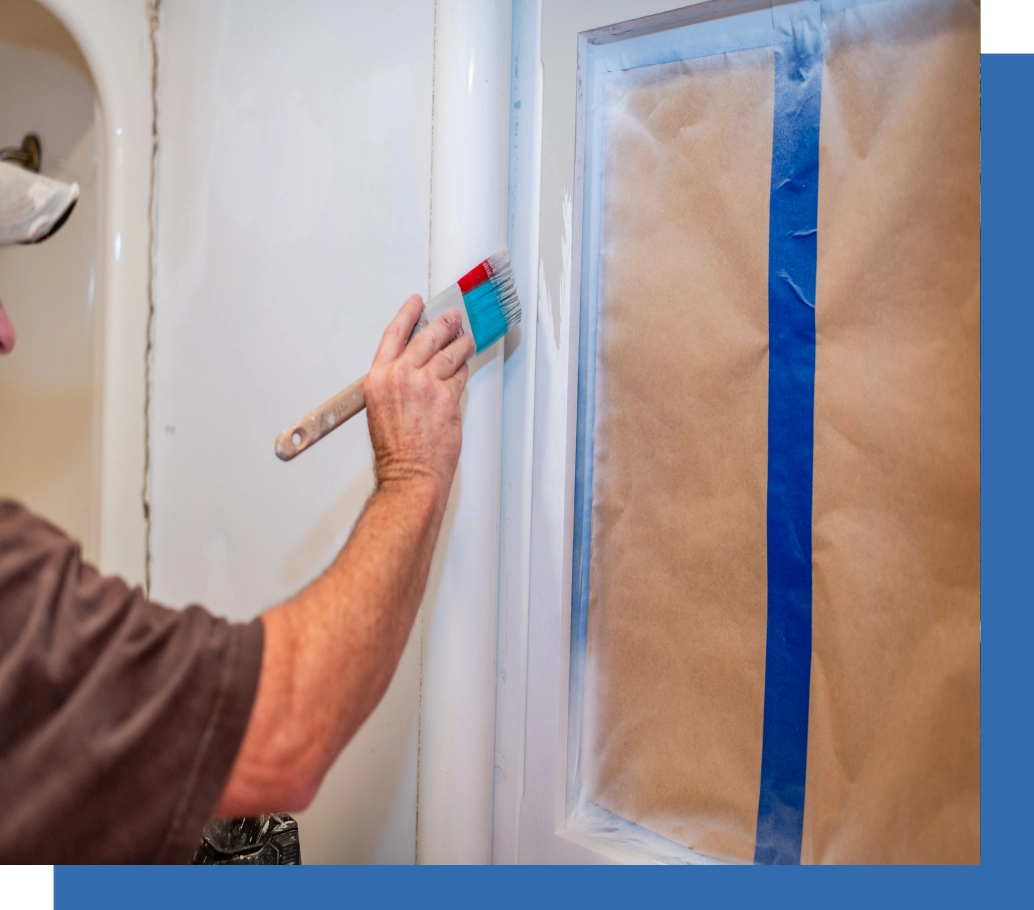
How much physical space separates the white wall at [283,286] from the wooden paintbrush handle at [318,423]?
0.14 meters

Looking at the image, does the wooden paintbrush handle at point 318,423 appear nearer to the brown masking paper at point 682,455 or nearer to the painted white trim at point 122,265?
the brown masking paper at point 682,455

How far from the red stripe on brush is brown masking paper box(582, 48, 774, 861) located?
107 mm

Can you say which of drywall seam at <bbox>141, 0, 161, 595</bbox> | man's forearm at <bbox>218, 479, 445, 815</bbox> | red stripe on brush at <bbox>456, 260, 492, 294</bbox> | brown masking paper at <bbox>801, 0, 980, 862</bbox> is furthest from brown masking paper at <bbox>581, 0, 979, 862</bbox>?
drywall seam at <bbox>141, 0, 161, 595</bbox>

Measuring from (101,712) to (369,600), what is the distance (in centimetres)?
17

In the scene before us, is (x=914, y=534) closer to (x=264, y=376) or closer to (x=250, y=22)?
(x=264, y=376)

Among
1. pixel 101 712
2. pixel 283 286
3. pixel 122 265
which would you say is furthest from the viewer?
pixel 122 265

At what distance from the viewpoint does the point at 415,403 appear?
22.8 inches

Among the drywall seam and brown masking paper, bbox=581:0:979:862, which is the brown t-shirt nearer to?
brown masking paper, bbox=581:0:979:862

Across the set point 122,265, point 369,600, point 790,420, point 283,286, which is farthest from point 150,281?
point 790,420

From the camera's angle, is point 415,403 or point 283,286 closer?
point 415,403

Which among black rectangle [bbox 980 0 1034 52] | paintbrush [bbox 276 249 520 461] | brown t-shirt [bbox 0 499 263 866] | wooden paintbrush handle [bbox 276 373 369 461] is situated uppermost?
black rectangle [bbox 980 0 1034 52]

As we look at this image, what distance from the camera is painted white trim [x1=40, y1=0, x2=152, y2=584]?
905 millimetres

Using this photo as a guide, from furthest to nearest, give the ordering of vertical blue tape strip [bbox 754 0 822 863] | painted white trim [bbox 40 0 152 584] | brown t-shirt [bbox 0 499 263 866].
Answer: painted white trim [bbox 40 0 152 584] → vertical blue tape strip [bbox 754 0 822 863] → brown t-shirt [bbox 0 499 263 866]

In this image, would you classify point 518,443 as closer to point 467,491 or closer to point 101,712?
point 467,491
